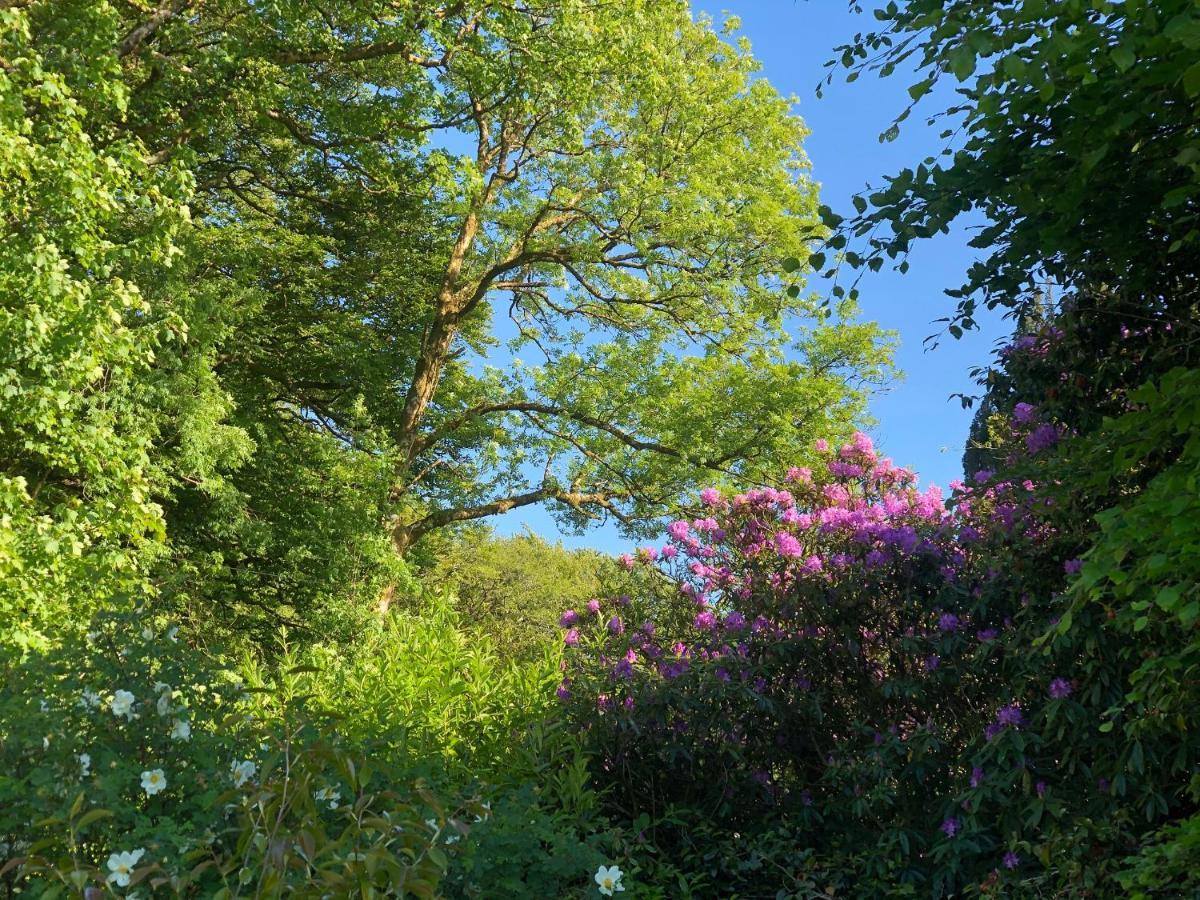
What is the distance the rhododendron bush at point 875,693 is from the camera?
171 inches

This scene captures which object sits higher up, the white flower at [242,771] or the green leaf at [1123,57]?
the green leaf at [1123,57]

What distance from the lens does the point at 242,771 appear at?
307cm

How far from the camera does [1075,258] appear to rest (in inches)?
181

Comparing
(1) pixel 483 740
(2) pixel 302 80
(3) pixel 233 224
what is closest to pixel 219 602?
(3) pixel 233 224

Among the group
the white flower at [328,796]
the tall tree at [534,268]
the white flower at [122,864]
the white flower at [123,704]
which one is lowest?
the white flower at [122,864]

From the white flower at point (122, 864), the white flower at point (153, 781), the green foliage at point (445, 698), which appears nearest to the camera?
the white flower at point (122, 864)

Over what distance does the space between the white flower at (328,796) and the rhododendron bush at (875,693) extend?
77.2 inches

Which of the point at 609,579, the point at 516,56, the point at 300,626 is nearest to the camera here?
the point at 609,579

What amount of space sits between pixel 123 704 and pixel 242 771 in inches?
21.6

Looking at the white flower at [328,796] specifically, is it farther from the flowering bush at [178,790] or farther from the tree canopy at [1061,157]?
the tree canopy at [1061,157]

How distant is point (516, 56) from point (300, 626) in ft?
22.9

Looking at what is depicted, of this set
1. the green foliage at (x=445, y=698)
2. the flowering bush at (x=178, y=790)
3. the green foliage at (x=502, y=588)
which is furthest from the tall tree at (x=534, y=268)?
the flowering bush at (x=178, y=790)

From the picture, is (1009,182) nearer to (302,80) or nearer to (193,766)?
(193,766)

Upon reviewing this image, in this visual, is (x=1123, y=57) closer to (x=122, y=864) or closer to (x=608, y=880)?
(x=608, y=880)
